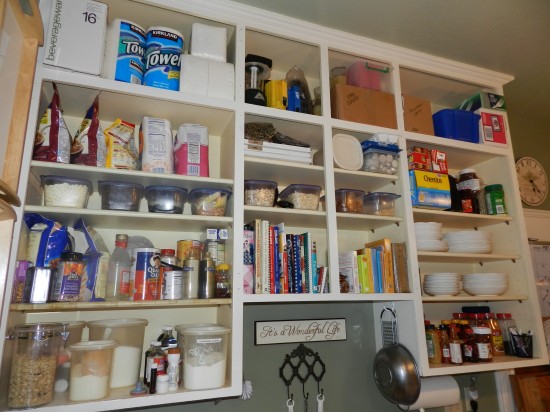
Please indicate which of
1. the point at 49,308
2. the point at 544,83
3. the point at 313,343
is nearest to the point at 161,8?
the point at 49,308

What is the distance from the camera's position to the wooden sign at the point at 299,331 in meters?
1.77

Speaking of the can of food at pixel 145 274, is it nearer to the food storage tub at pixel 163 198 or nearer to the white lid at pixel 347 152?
the food storage tub at pixel 163 198

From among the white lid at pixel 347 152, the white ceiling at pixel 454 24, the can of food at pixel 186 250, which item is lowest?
the can of food at pixel 186 250

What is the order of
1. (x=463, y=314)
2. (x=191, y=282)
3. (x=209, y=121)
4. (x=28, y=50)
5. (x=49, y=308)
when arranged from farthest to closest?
(x=463, y=314), (x=209, y=121), (x=191, y=282), (x=28, y=50), (x=49, y=308)

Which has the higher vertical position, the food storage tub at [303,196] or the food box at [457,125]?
the food box at [457,125]

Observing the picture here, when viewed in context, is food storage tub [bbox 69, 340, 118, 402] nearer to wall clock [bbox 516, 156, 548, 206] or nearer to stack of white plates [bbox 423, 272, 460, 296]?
Answer: stack of white plates [bbox 423, 272, 460, 296]

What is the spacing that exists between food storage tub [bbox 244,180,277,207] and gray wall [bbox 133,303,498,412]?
1.76ft

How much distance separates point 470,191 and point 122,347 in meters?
1.96

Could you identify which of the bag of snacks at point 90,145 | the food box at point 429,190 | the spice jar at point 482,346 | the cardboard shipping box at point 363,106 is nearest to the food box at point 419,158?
the food box at point 429,190

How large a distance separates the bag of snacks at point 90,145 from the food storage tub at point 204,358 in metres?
0.77

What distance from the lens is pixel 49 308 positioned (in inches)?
47.6

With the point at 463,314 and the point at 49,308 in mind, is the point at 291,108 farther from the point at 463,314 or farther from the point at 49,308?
the point at 463,314

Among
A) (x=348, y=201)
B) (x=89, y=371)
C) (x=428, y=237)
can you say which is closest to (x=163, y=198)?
(x=89, y=371)

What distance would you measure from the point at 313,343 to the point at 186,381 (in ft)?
2.47
